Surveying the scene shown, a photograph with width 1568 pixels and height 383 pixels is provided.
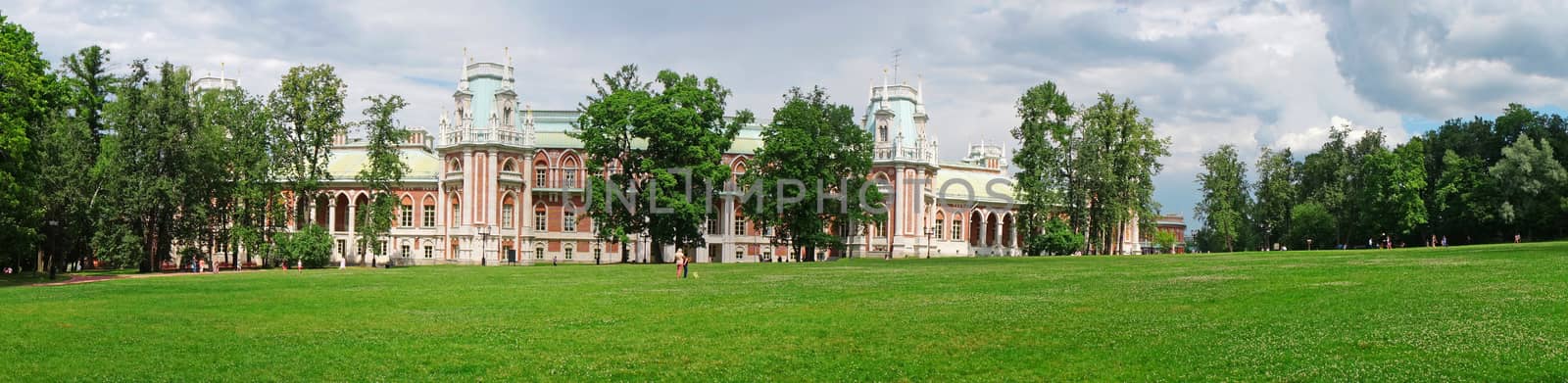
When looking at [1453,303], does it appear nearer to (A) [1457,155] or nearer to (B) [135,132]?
(B) [135,132]

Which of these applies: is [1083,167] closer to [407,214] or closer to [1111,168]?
[1111,168]

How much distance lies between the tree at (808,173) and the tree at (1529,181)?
3678cm

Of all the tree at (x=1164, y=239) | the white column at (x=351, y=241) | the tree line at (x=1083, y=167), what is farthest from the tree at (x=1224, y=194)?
the white column at (x=351, y=241)

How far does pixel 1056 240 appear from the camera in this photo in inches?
2571

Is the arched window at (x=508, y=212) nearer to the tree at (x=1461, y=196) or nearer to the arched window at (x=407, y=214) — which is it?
the arched window at (x=407, y=214)

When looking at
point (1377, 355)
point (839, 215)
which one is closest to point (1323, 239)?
point (839, 215)

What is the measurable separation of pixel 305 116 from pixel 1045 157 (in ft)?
123

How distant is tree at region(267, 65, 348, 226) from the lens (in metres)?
57.4

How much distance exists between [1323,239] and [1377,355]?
7531 centimetres

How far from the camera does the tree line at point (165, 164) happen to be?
45188 mm

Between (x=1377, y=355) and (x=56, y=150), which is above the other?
(x=56, y=150)

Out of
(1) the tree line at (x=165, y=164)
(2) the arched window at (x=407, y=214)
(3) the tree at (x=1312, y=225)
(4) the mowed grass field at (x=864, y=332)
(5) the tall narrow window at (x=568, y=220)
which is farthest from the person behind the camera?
(3) the tree at (x=1312, y=225)

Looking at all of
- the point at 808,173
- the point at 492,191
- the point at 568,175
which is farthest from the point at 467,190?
the point at 808,173

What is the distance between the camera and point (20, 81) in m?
36.5
